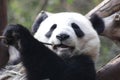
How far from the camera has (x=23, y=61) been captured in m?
4.35

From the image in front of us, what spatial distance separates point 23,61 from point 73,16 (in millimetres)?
726

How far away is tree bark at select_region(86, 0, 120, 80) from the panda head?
6.7 inches

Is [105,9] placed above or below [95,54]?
above

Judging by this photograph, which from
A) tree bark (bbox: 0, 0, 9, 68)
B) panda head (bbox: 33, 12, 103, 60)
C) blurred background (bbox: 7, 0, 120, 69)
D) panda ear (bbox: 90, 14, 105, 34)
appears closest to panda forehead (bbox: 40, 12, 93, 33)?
panda head (bbox: 33, 12, 103, 60)

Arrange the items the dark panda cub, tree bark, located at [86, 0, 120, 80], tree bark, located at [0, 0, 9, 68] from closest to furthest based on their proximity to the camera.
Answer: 1. the dark panda cub
2. tree bark, located at [86, 0, 120, 80]
3. tree bark, located at [0, 0, 9, 68]

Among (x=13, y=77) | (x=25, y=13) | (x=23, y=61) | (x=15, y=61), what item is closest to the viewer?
(x=23, y=61)

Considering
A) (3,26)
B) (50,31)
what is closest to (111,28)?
(50,31)

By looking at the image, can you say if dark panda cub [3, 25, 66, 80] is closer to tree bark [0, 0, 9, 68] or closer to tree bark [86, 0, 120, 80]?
tree bark [86, 0, 120, 80]

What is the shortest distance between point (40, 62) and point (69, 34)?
347 millimetres

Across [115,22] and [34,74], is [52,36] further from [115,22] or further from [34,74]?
[115,22]

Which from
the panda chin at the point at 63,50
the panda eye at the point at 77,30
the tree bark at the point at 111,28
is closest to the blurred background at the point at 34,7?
the tree bark at the point at 111,28

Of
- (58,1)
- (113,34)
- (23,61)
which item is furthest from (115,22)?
(58,1)

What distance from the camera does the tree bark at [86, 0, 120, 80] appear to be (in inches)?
190

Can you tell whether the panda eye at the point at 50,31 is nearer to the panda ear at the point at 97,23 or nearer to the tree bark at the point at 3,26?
the panda ear at the point at 97,23
